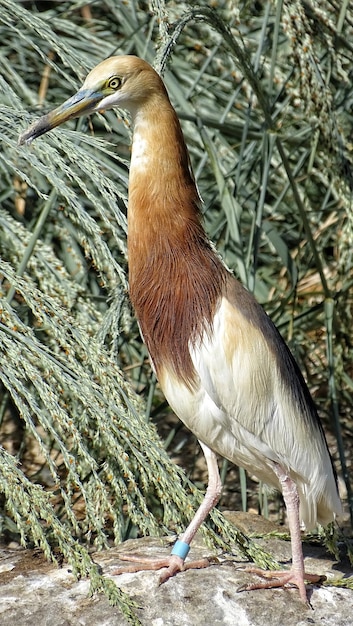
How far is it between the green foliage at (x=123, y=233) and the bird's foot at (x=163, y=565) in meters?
0.08

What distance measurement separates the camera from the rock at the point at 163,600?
2.18 m

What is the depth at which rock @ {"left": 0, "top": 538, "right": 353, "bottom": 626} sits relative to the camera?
2.18 metres

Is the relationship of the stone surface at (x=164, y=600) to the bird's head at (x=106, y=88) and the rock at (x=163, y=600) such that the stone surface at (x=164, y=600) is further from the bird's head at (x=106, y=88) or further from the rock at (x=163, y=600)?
the bird's head at (x=106, y=88)

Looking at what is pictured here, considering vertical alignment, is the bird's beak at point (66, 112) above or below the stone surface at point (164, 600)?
above

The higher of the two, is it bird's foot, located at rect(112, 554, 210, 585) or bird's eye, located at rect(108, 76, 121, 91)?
bird's eye, located at rect(108, 76, 121, 91)

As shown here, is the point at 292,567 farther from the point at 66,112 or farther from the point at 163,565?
the point at 66,112

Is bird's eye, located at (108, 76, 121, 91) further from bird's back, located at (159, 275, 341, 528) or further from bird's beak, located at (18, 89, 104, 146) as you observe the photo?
bird's back, located at (159, 275, 341, 528)

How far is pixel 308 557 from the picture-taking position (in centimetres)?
282

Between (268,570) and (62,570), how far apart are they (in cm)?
50

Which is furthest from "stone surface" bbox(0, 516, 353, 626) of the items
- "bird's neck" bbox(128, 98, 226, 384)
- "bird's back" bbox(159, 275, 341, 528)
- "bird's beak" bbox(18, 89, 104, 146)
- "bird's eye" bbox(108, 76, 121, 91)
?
"bird's eye" bbox(108, 76, 121, 91)

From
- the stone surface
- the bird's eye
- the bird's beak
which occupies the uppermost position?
the bird's eye

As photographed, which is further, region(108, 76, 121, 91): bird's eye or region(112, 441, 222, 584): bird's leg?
Result: region(112, 441, 222, 584): bird's leg

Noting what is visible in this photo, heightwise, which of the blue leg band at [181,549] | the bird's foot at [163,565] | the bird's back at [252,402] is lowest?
the bird's foot at [163,565]

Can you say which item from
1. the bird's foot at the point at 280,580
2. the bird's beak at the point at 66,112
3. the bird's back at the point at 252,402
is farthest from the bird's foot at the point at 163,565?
the bird's beak at the point at 66,112
